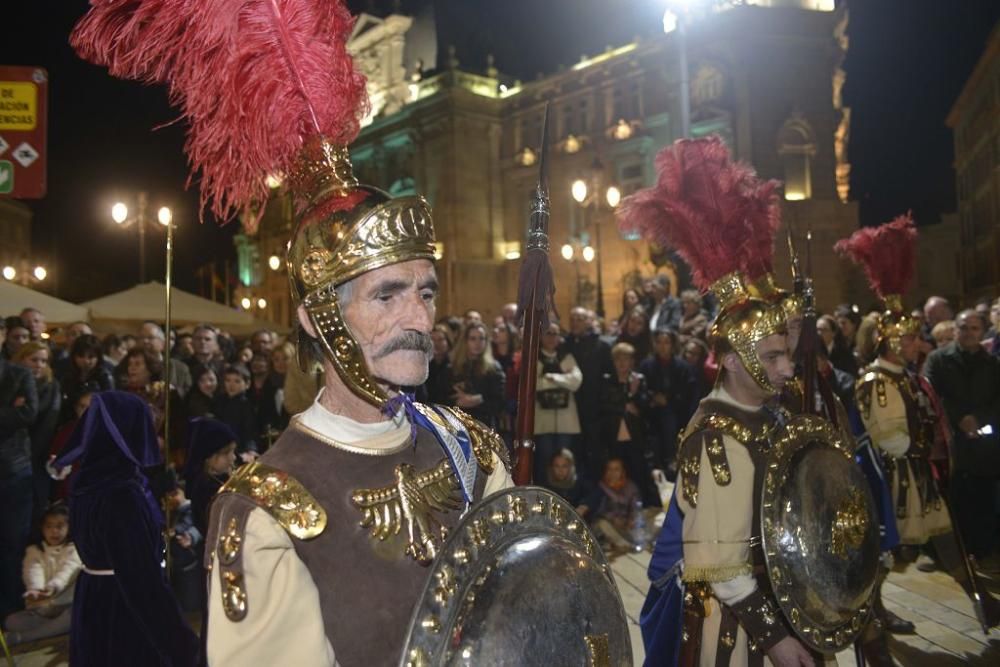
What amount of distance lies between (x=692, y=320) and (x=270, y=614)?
9.00 metres

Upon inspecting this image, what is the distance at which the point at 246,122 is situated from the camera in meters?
2.18

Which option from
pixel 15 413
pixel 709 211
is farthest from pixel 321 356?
pixel 15 413

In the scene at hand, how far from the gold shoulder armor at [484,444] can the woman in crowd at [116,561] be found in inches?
105

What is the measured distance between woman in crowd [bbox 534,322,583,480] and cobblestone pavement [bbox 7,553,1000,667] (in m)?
1.66

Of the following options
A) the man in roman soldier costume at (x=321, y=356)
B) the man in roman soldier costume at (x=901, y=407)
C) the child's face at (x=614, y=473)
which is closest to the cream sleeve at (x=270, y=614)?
the man in roman soldier costume at (x=321, y=356)

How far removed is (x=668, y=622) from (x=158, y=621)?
2664mm

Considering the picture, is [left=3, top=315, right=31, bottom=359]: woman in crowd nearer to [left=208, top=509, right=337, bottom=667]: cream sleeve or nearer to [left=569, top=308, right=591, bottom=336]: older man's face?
[left=569, top=308, right=591, bottom=336]: older man's face

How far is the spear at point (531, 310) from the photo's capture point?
211 cm

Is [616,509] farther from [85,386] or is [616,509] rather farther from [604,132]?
[604,132]

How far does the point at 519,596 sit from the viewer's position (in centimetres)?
177

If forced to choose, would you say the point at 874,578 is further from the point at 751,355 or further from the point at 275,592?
the point at 275,592

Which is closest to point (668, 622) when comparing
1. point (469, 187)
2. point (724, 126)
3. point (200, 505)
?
point (200, 505)

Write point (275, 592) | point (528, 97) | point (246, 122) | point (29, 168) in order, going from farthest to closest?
point (528, 97) < point (29, 168) < point (246, 122) < point (275, 592)

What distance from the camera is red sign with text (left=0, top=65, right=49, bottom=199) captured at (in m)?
5.21
